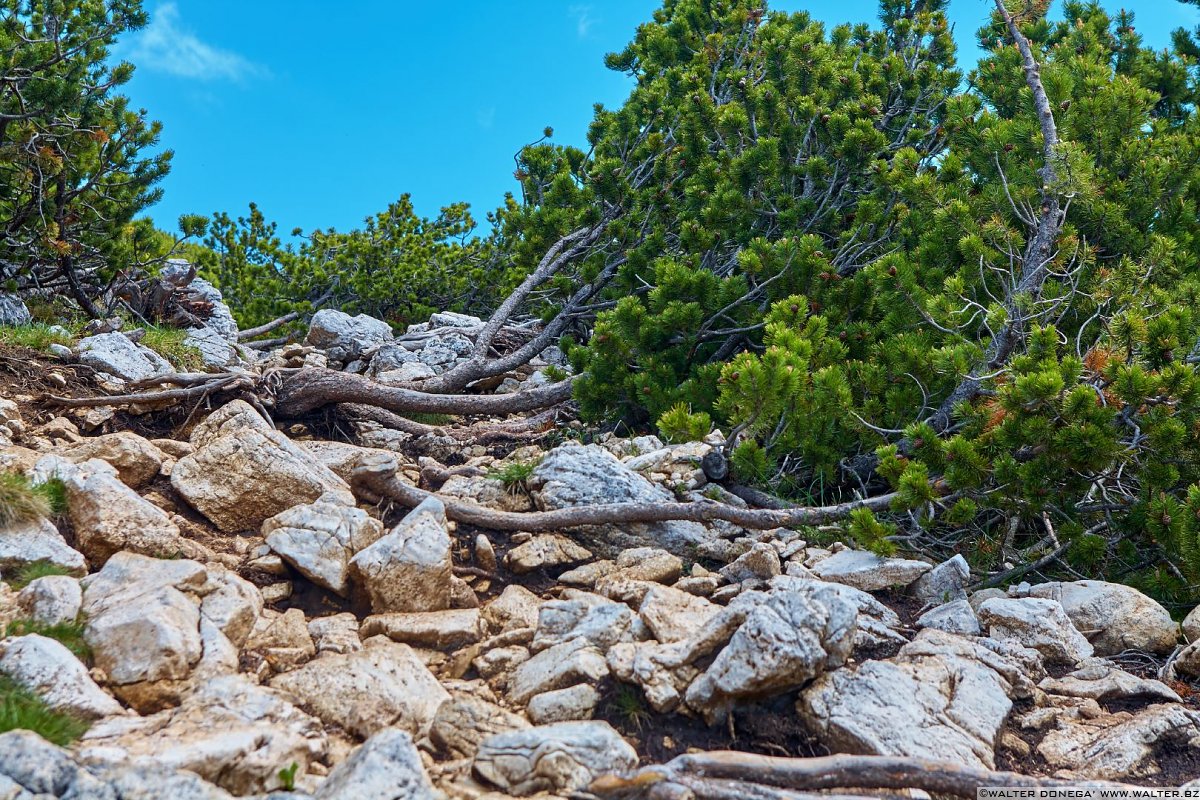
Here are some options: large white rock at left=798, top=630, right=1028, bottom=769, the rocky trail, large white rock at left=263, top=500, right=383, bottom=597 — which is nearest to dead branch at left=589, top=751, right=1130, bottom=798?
the rocky trail

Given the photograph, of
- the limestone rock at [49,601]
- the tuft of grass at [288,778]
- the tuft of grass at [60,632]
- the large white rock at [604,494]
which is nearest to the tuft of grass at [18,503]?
the limestone rock at [49,601]

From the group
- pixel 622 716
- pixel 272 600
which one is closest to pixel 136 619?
pixel 272 600

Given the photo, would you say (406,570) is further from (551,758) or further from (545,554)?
(551,758)

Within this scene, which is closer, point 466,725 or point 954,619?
point 466,725

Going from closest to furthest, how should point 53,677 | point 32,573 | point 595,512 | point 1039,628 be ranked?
point 53,677 → point 32,573 → point 1039,628 → point 595,512

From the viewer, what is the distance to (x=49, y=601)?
16.2 ft

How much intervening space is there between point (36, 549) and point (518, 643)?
2.90 metres

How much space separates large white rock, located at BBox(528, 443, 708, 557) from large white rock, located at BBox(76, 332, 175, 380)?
4.36 metres

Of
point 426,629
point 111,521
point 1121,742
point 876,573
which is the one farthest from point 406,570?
point 1121,742

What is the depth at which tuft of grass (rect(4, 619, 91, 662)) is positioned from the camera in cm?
471

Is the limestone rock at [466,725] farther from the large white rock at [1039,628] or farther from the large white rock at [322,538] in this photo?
the large white rock at [1039,628]

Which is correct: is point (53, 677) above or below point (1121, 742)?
above

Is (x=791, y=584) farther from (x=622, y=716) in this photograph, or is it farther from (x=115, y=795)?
(x=115, y=795)

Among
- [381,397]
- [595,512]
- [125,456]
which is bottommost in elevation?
[595,512]
